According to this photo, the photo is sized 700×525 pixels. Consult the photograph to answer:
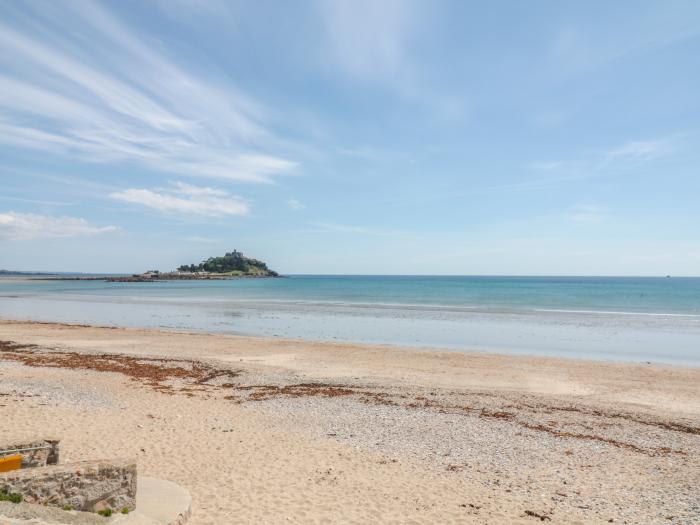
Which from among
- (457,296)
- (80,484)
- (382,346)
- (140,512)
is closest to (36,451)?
(80,484)

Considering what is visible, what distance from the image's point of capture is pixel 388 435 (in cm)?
1217

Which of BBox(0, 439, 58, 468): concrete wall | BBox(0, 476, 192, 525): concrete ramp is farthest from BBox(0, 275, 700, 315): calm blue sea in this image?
BBox(0, 439, 58, 468): concrete wall

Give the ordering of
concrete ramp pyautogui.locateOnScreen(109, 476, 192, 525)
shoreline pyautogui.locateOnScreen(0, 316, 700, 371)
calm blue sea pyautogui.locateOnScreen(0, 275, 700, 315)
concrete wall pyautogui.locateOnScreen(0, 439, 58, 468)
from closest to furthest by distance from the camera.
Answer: concrete ramp pyautogui.locateOnScreen(109, 476, 192, 525), concrete wall pyautogui.locateOnScreen(0, 439, 58, 468), shoreline pyautogui.locateOnScreen(0, 316, 700, 371), calm blue sea pyautogui.locateOnScreen(0, 275, 700, 315)

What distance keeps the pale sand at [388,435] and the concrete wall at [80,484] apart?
4.07ft

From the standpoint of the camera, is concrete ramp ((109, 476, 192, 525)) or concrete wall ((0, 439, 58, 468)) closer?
concrete ramp ((109, 476, 192, 525))

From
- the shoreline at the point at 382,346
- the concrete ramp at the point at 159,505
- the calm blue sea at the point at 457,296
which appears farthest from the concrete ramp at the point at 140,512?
the calm blue sea at the point at 457,296

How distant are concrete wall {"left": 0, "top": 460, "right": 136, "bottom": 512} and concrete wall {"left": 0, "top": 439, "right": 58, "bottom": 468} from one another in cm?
108

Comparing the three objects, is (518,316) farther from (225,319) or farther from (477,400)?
(477,400)

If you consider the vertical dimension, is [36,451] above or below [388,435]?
above

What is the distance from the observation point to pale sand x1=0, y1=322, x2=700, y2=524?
27.6ft

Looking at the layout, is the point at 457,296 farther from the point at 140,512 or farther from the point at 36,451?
the point at 36,451

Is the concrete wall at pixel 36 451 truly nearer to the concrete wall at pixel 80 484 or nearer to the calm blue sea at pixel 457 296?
the concrete wall at pixel 80 484

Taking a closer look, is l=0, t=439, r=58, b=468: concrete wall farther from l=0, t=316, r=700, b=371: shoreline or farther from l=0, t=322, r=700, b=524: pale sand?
l=0, t=316, r=700, b=371: shoreline

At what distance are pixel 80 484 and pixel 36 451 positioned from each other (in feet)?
4.70
